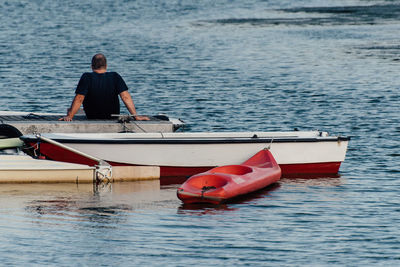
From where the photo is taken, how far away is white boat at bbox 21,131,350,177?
1728 centimetres

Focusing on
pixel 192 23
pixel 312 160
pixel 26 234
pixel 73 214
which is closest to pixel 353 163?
pixel 312 160

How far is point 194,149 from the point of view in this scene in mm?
17578

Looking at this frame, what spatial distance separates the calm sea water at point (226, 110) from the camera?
12.9m

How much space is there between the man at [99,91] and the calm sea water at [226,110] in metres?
2.00

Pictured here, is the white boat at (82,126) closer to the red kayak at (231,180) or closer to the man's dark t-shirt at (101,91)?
the man's dark t-shirt at (101,91)

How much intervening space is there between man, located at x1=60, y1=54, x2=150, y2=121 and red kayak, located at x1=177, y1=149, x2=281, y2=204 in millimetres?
2646

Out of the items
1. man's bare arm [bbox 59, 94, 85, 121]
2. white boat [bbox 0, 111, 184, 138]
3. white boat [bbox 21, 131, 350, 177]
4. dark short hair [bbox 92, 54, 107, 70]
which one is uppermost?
dark short hair [bbox 92, 54, 107, 70]

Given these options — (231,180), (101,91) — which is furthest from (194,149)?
(101,91)

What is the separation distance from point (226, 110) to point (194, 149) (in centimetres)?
1023

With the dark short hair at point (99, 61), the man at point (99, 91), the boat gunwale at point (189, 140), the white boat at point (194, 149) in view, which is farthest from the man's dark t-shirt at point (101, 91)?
the boat gunwale at point (189, 140)

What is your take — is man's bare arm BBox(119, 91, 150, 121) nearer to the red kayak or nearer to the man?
the man

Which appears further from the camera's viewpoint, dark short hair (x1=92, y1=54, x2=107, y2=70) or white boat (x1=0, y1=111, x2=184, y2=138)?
white boat (x1=0, y1=111, x2=184, y2=138)

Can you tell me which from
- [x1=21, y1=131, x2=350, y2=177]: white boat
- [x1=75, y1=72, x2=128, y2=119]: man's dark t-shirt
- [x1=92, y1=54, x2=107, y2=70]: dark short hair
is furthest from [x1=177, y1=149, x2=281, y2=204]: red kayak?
[x1=92, y1=54, x2=107, y2=70]: dark short hair

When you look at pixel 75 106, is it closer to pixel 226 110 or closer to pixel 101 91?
pixel 101 91
